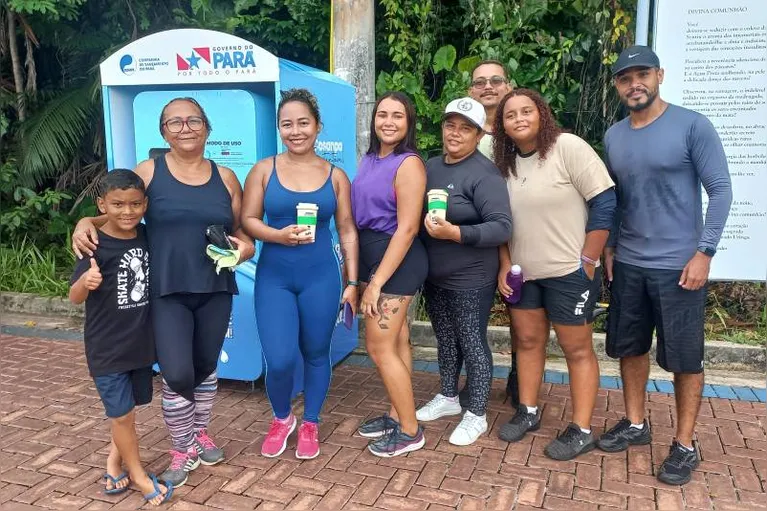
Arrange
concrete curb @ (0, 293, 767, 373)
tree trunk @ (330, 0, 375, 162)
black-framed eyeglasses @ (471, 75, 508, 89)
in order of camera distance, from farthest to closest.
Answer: tree trunk @ (330, 0, 375, 162), concrete curb @ (0, 293, 767, 373), black-framed eyeglasses @ (471, 75, 508, 89)

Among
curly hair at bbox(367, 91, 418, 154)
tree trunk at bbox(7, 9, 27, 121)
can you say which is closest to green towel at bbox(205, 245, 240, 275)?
curly hair at bbox(367, 91, 418, 154)

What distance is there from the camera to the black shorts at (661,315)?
3.09 m

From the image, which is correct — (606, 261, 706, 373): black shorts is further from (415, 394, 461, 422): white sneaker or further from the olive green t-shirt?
(415, 394, 461, 422): white sneaker

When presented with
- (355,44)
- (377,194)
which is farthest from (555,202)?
(355,44)

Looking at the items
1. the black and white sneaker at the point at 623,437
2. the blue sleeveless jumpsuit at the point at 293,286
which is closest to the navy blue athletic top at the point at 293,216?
the blue sleeveless jumpsuit at the point at 293,286

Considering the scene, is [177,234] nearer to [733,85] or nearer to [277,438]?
[277,438]

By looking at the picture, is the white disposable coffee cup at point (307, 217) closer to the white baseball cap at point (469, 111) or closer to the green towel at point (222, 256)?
the green towel at point (222, 256)

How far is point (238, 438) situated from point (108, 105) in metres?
2.29

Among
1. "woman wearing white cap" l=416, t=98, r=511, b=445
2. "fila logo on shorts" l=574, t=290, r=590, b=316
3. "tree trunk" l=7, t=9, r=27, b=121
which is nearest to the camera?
"woman wearing white cap" l=416, t=98, r=511, b=445

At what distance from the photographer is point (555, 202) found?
3.17 m

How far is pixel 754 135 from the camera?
4.57 meters

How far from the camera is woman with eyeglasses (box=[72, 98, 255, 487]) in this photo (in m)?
2.92

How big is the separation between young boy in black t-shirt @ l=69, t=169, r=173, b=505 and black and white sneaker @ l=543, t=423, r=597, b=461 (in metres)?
1.97

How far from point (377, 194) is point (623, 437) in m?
1.88
